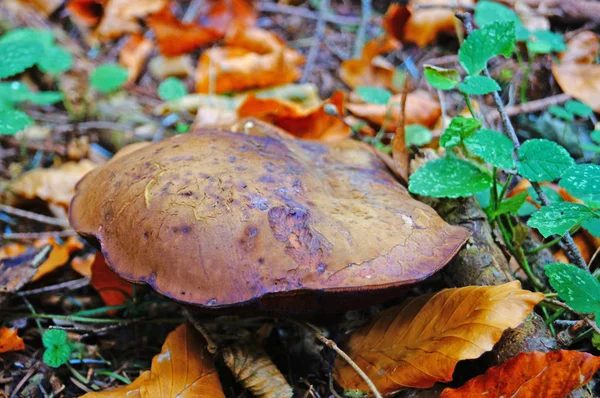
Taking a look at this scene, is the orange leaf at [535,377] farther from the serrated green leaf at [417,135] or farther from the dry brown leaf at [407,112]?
the dry brown leaf at [407,112]

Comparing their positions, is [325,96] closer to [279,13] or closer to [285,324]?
[279,13]

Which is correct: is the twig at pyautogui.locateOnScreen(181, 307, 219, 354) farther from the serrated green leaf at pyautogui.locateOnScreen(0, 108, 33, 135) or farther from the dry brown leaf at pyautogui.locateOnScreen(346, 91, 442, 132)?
the dry brown leaf at pyautogui.locateOnScreen(346, 91, 442, 132)

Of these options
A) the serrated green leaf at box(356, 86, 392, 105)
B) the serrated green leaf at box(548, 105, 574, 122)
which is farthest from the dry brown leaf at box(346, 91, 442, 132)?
the serrated green leaf at box(548, 105, 574, 122)

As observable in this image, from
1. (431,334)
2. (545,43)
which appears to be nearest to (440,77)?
(431,334)

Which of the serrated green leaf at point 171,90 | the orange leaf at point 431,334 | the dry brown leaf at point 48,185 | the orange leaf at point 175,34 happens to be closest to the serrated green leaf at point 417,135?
the orange leaf at point 431,334

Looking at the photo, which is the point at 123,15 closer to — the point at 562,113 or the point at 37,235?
the point at 37,235

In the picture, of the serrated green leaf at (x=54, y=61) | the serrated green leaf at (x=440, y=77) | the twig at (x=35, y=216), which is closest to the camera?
the serrated green leaf at (x=440, y=77)
